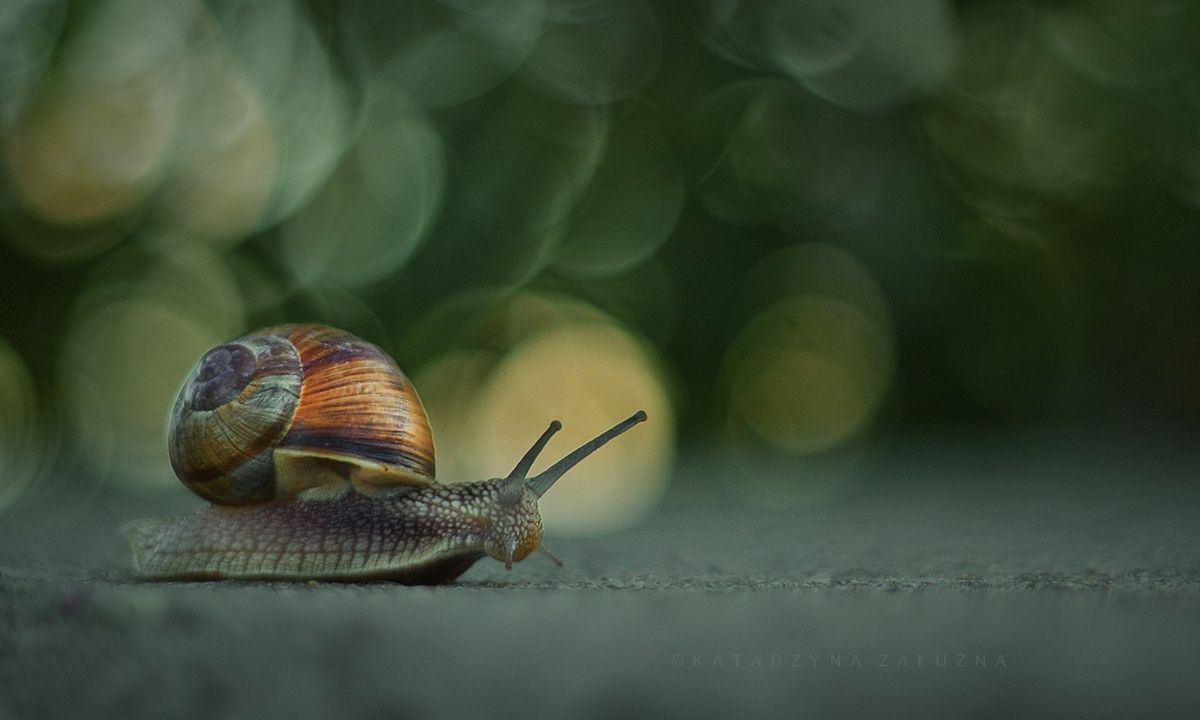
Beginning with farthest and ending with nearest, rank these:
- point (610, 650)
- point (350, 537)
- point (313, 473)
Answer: point (313, 473)
point (350, 537)
point (610, 650)

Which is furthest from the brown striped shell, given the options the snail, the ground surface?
the ground surface

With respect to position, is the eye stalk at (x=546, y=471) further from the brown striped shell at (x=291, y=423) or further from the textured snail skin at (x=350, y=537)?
the brown striped shell at (x=291, y=423)

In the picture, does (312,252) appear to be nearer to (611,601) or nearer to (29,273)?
(29,273)

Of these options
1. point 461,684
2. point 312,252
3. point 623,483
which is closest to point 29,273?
point 312,252

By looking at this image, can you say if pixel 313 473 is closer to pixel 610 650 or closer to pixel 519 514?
pixel 519 514

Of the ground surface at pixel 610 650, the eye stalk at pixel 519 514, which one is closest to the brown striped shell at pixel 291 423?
the eye stalk at pixel 519 514

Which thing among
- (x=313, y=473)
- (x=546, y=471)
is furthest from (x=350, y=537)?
(x=546, y=471)
